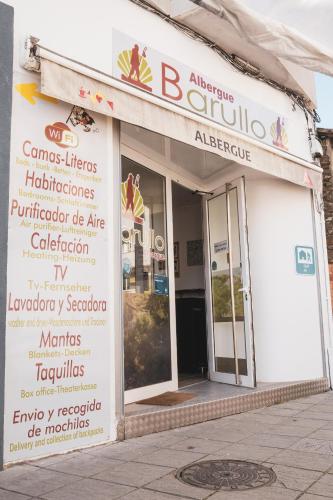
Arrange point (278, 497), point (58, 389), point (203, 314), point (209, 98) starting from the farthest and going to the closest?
point (203, 314) < point (209, 98) < point (58, 389) < point (278, 497)

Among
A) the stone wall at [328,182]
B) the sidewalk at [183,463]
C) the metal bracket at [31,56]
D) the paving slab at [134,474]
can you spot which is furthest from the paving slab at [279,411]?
the metal bracket at [31,56]

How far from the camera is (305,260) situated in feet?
22.1

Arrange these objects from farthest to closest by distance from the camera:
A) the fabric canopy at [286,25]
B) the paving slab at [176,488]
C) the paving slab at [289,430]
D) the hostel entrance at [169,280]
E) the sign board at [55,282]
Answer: the fabric canopy at [286,25], the hostel entrance at [169,280], the paving slab at [289,430], the sign board at [55,282], the paving slab at [176,488]

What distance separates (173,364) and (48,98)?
3.41 meters

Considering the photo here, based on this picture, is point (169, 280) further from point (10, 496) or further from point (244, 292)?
point (10, 496)

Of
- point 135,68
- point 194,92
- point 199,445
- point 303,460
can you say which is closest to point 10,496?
point 199,445

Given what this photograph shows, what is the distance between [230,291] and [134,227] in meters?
1.77

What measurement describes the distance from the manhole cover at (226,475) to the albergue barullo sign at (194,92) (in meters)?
3.45

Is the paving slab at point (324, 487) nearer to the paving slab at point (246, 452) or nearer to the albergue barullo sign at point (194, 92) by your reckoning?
the paving slab at point (246, 452)

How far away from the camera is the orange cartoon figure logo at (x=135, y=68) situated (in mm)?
4473

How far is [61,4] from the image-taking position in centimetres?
405

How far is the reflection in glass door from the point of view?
507 cm

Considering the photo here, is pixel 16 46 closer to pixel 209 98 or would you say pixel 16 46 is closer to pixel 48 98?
pixel 48 98

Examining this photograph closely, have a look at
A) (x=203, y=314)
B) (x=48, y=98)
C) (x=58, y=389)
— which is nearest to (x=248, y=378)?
(x=203, y=314)
